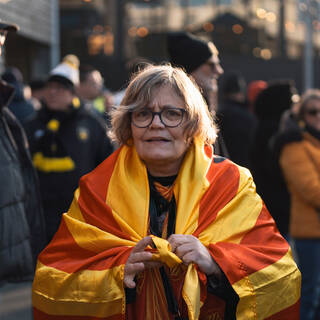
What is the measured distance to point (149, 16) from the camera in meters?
22.4

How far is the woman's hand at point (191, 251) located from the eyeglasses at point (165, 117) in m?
Answer: 0.54

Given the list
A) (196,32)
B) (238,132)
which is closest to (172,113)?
(238,132)

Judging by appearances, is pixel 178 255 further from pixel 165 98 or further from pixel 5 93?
pixel 5 93

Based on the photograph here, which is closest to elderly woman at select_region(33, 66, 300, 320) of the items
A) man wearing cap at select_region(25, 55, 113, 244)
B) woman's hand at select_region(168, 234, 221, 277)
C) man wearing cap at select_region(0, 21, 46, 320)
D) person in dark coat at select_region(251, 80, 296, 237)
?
woman's hand at select_region(168, 234, 221, 277)

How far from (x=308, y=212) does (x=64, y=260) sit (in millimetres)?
2939

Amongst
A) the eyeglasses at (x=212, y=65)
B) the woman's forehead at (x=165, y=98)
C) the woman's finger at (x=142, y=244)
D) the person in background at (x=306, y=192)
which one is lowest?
the person in background at (x=306, y=192)

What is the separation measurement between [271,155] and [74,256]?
293cm

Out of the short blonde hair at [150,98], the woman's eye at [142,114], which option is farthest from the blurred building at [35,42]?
the woman's eye at [142,114]

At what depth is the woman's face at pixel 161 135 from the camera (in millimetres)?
2973

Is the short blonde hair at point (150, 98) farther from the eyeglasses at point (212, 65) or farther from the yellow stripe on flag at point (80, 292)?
the eyeglasses at point (212, 65)

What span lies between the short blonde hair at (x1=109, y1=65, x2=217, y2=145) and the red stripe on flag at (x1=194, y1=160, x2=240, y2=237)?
0.65ft

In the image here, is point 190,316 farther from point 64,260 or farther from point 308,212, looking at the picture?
point 308,212

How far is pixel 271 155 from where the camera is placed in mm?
5566

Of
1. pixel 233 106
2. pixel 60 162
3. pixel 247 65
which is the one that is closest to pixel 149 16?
pixel 247 65
